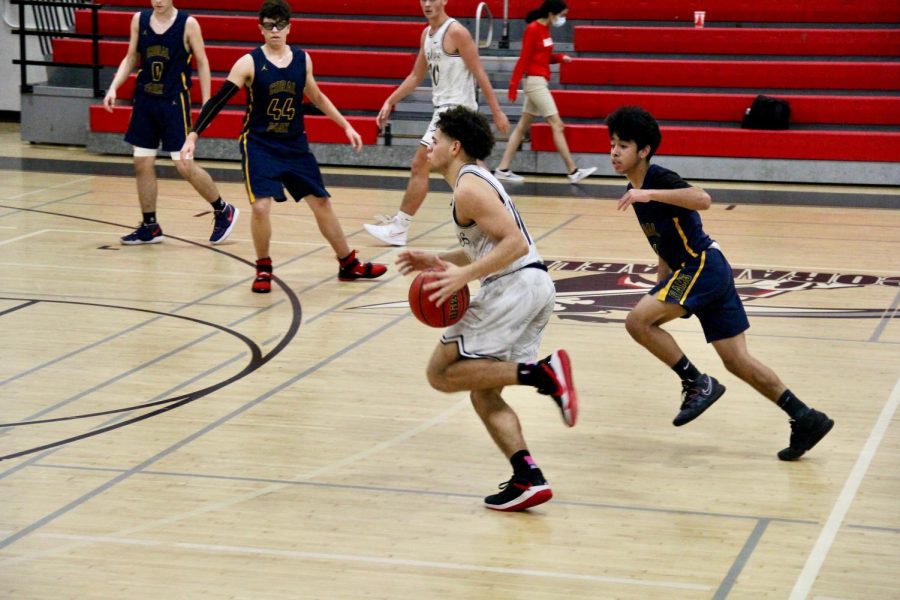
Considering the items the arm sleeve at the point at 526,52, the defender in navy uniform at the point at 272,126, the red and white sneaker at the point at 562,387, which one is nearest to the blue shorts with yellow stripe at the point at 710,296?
the red and white sneaker at the point at 562,387

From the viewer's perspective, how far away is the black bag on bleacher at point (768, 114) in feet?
41.2

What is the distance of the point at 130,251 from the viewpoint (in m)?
9.11

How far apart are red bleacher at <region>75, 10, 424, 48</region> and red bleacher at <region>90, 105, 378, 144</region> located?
4.75ft

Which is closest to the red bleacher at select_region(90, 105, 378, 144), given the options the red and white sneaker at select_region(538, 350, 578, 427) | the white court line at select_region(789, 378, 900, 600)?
the white court line at select_region(789, 378, 900, 600)

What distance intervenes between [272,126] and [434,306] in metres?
3.73

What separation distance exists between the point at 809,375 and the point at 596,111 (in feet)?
24.3

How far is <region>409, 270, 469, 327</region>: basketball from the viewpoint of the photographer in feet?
14.8

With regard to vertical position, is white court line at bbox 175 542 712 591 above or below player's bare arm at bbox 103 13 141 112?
below

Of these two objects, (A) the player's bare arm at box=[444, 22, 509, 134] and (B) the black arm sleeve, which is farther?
(A) the player's bare arm at box=[444, 22, 509, 134]

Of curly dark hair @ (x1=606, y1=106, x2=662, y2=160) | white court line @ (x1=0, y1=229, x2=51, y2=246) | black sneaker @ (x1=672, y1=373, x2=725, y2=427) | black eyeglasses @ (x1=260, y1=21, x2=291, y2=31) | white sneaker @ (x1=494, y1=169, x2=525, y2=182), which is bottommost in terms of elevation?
white court line @ (x1=0, y1=229, x2=51, y2=246)

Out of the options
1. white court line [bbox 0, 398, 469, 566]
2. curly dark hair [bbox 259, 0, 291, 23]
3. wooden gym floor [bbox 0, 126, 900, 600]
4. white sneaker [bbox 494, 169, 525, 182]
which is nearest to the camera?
wooden gym floor [bbox 0, 126, 900, 600]

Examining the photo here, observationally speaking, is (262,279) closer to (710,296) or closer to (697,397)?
(697,397)

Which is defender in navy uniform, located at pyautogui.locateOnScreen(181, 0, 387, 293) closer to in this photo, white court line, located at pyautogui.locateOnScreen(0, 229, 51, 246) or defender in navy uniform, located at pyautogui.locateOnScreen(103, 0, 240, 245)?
defender in navy uniform, located at pyautogui.locateOnScreen(103, 0, 240, 245)

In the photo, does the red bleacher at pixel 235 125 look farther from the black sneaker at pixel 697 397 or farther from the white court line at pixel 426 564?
the white court line at pixel 426 564
